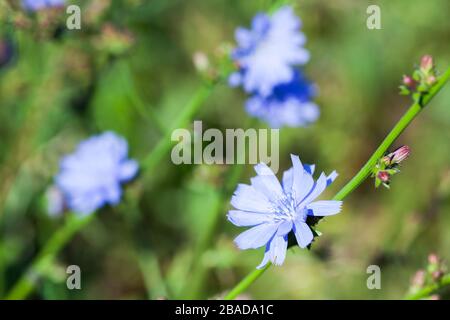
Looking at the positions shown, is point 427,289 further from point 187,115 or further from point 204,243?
point 187,115

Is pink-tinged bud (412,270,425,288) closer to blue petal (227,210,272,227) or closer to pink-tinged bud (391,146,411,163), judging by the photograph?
pink-tinged bud (391,146,411,163)

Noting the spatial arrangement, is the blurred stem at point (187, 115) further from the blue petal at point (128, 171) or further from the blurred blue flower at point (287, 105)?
the blurred blue flower at point (287, 105)

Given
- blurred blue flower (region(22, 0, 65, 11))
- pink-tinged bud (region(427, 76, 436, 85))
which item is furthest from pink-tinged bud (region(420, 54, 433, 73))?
blurred blue flower (region(22, 0, 65, 11))

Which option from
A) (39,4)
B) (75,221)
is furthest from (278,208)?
(39,4)

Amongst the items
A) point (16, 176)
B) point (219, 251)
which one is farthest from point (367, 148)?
point (16, 176)
